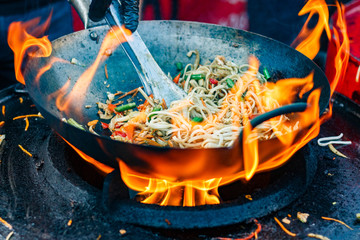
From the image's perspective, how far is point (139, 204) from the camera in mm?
2078

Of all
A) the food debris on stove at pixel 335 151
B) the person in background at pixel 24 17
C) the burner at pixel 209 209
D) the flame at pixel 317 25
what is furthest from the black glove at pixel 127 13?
the flame at pixel 317 25

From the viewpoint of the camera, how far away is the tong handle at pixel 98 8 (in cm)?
250

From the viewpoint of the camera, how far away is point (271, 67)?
3.14 metres

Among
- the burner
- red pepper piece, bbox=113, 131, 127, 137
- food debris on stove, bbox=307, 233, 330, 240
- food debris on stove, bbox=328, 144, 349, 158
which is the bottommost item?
food debris on stove, bbox=328, 144, 349, 158

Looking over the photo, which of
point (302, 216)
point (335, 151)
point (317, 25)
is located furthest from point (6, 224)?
point (317, 25)

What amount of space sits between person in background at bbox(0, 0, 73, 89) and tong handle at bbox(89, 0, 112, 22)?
1.80 meters

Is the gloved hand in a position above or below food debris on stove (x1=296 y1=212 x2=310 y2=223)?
above

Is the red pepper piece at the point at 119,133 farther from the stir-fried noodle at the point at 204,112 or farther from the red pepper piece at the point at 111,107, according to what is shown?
the red pepper piece at the point at 111,107

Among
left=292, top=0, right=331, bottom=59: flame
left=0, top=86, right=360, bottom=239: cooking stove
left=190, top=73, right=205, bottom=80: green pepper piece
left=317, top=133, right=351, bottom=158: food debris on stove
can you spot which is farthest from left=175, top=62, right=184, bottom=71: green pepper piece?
left=292, top=0, right=331, bottom=59: flame

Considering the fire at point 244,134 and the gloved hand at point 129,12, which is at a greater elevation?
the gloved hand at point 129,12

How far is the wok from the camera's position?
5.82ft

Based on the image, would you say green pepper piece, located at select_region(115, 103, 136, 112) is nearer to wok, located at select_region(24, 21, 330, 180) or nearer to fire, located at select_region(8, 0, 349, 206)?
wok, located at select_region(24, 21, 330, 180)

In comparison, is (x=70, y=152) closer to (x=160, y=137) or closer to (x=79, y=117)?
(x=79, y=117)

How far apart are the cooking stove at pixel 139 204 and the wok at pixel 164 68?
0.96ft
